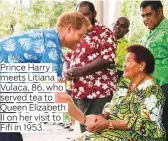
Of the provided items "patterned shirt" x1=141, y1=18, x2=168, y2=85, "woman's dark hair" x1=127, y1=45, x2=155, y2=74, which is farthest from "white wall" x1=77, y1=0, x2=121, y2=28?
"woman's dark hair" x1=127, y1=45, x2=155, y2=74

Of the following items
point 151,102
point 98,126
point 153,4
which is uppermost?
point 153,4

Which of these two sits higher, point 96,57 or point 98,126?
point 96,57

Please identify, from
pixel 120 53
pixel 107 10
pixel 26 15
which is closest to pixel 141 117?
pixel 120 53

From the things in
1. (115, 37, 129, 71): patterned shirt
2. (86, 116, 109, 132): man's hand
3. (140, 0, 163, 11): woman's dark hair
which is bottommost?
(86, 116, 109, 132): man's hand

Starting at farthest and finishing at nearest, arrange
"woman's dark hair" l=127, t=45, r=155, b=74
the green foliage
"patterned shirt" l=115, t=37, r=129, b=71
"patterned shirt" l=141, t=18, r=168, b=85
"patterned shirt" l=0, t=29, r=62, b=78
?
the green foliage → "patterned shirt" l=115, t=37, r=129, b=71 → "patterned shirt" l=141, t=18, r=168, b=85 → "woman's dark hair" l=127, t=45, r=155, b=74 → "patterned shirt" l=0, t=29, r=62, b=78

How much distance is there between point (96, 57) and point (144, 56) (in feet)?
1.77

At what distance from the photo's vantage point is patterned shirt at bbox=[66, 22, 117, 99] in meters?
2.98

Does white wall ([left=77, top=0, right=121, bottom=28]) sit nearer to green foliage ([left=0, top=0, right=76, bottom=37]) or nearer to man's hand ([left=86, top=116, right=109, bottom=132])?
man's hand ([left=86, top=116, right=109, bottom=132])

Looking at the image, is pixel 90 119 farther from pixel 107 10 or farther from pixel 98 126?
pixel 107 10

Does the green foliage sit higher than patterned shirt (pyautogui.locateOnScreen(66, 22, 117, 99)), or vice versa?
the green foliage

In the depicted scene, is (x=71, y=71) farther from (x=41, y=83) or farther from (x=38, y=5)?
(x=38, y=5)

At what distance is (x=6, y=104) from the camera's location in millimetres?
2357

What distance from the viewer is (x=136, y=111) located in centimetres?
247

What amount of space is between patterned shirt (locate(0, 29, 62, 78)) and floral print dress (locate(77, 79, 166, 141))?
1.92 ft
